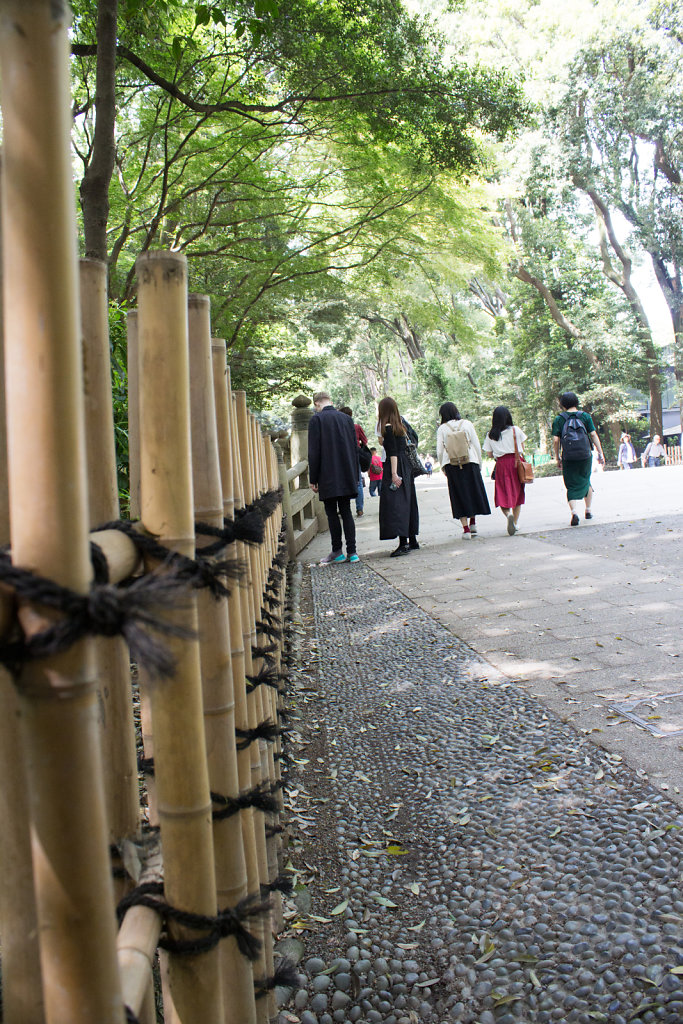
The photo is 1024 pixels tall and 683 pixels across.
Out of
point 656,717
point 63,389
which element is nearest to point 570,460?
point 656,717

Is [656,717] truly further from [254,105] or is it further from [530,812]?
[254,105]

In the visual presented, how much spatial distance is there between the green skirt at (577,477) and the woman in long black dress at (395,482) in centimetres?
210

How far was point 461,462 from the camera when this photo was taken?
9336mm

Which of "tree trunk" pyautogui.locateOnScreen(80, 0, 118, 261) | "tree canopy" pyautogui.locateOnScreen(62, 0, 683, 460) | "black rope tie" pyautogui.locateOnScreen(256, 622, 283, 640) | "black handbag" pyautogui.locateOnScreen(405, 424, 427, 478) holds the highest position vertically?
"tree canopy" pyautogui.locateOnScreen(62, 0, 683, 460)

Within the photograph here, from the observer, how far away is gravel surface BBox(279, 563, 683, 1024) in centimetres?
213

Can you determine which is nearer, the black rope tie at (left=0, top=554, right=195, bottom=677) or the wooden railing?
the black rope tie at (left=0, top=554, right=195, bottom=677)

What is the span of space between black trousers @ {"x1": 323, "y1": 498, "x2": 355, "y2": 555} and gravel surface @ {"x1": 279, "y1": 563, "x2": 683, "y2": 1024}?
180 inches

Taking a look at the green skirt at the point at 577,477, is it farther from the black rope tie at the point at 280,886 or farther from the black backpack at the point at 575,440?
the black rope tie at the point at 280,886

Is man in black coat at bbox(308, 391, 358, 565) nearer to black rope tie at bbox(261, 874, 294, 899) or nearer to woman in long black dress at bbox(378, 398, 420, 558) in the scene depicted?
woman in long black dress at bbox(378, 398, 420, 558)

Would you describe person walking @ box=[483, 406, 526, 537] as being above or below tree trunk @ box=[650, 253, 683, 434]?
below

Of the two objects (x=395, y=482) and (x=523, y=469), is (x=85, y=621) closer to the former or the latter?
(x=395, y=482)

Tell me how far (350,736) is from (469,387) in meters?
32.3

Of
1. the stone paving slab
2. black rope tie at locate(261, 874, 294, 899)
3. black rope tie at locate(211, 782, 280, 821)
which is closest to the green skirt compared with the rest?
the stone paving slab

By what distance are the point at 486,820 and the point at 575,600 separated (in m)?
3.36
